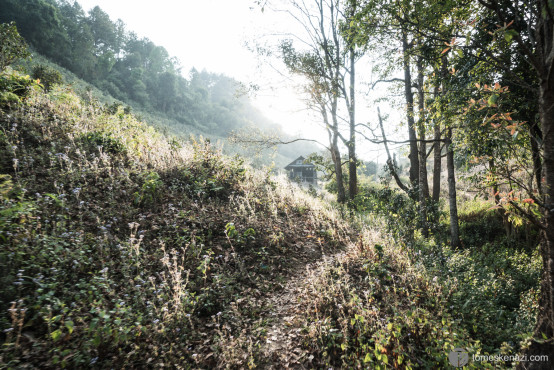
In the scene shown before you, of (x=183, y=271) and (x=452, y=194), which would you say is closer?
(x=183, y=271)

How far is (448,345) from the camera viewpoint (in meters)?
2.89

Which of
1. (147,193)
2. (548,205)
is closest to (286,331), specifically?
(548,205)

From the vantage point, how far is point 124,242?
4188 mm

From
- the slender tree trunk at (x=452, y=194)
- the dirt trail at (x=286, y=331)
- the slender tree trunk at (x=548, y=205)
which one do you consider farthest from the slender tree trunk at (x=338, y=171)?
the slender tree trunk at (x=548, y=205)

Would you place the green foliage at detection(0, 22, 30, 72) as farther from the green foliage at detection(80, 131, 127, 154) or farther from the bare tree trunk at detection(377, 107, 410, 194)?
the bare tree trunk at detection(377, 107, 410, 194)

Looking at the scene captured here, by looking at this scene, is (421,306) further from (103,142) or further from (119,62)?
(119,62)

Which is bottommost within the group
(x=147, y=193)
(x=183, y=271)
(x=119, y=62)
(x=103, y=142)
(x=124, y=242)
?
(x=183, y=271)

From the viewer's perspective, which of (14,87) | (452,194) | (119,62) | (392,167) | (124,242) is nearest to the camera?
(124,242)

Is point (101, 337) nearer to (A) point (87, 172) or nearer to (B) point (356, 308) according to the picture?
(B) point (356, 308)

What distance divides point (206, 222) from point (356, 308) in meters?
3.97

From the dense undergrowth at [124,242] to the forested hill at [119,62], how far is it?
28.1 feet

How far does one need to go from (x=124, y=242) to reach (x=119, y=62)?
6846 cm

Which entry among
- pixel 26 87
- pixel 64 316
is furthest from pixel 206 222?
pixel 26 87

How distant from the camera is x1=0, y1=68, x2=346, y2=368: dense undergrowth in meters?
2.67
